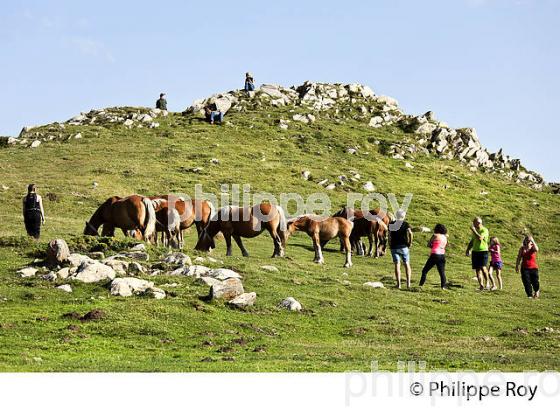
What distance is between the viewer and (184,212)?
32562mm

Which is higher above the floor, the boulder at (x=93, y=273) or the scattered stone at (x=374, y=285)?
the boulder at (x=93, y=273)

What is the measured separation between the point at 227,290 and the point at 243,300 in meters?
0.56

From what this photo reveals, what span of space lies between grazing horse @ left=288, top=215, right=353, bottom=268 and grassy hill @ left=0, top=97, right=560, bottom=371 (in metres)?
1.02

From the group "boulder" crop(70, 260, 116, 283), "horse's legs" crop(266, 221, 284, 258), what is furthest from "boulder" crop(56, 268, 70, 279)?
"horse's legs" crop(266, 221, 284, 258)

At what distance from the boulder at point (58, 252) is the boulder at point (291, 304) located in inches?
265

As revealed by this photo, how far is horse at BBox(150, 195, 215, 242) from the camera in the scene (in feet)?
104

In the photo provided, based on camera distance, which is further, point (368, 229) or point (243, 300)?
point (368, 229)

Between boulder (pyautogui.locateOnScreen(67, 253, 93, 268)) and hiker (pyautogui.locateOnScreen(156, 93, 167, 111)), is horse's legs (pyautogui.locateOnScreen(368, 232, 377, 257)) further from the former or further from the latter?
hiker (pyautogui.locateOnScreen(156, 93, 167, 111))

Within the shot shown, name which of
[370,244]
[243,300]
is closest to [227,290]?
[243,300]

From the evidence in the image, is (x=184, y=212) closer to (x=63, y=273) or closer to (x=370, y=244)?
(x=370, y=244)

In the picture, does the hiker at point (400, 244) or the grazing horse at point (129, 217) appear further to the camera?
the grazing horse at point (129, 217)

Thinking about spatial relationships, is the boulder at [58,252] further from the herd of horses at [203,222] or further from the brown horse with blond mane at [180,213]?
the brown horse with blond mane at [180,213]

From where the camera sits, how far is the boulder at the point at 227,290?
67.4 ft

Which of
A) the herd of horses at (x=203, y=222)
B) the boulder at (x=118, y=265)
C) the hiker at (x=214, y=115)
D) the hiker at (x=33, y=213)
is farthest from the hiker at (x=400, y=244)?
the hiker at (x=214, y=115)
